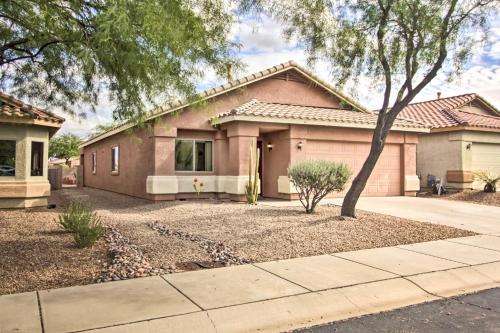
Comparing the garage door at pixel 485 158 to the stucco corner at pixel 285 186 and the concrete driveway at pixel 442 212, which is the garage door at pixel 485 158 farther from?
the stucco corner at pixel 285 186

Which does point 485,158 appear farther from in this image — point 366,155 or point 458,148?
point 366,155

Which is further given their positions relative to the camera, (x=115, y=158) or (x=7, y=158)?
(x=115, y=158)

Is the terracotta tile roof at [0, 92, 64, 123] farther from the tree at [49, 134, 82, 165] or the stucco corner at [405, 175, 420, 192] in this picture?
the tree at [49, 134, 82, 165]

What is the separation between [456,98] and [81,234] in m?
24.7

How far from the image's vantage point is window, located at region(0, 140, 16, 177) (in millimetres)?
14750

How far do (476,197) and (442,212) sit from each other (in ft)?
18.0

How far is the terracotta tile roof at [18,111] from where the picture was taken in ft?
46.6

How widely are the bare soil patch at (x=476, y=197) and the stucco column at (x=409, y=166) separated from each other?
1254 millimetres

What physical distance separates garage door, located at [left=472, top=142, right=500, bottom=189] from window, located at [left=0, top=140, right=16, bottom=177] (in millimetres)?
19933

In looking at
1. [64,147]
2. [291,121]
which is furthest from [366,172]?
[64,147]

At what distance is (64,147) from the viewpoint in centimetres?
6266

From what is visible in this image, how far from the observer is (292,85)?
1984 centimetres

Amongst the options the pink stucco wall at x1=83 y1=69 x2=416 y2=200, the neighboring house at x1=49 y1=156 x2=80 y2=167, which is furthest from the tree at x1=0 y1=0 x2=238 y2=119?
the neighboring house at x1=49 y1=156 x2=80 y2=167

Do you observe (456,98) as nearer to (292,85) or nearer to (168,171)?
(292,85)
